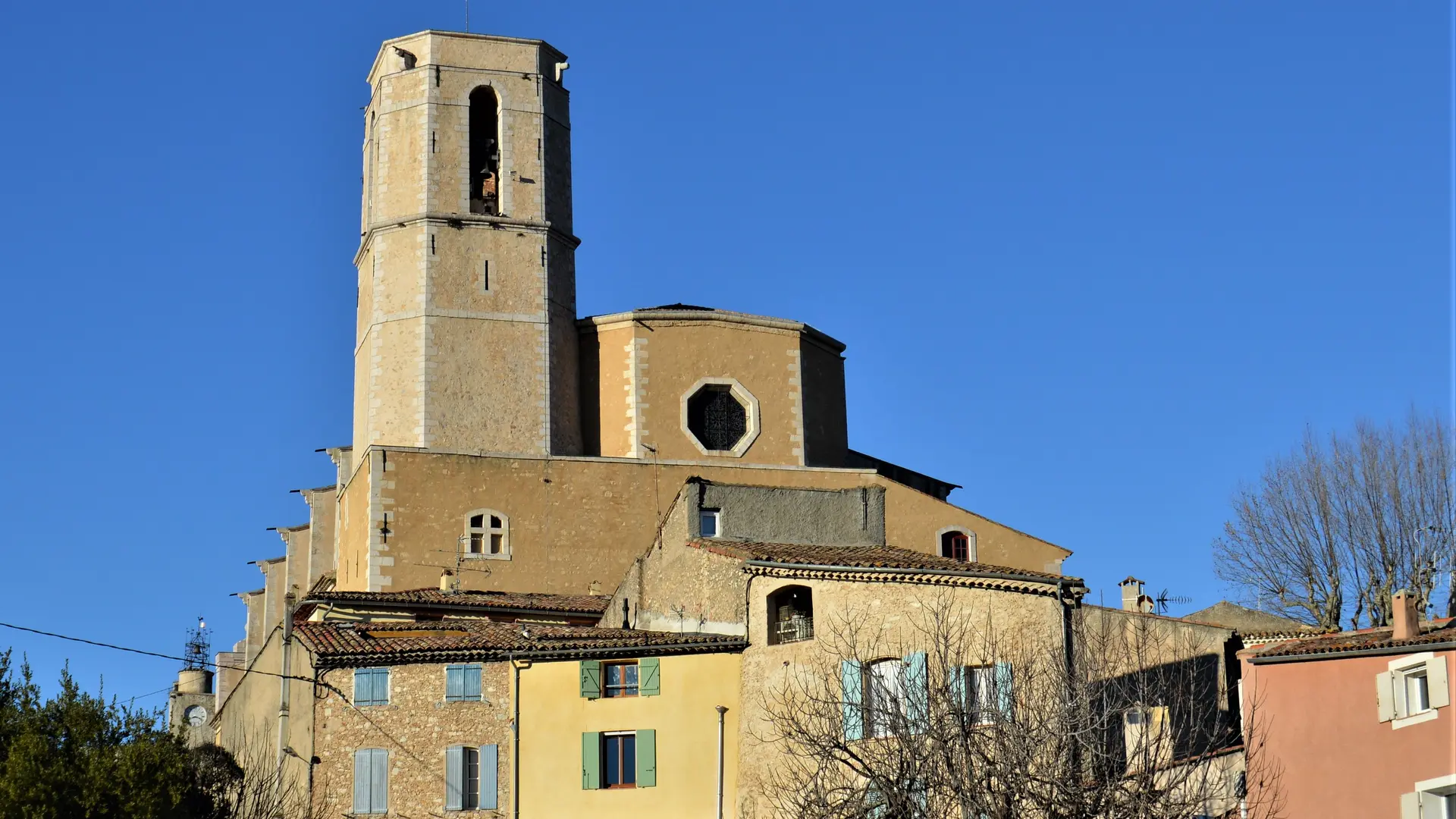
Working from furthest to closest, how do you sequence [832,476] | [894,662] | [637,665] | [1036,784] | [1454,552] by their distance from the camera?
[832,476] < [1454,552] < [637,665] < [894,662] < [1036,784]

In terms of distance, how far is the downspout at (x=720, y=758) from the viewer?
3531 centimetres

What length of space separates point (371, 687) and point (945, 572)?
9.37 m

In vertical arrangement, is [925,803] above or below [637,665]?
below

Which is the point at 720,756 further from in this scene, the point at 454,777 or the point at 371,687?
the point at 371,687

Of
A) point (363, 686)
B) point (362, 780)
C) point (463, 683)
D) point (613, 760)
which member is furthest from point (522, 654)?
point (362, 780)

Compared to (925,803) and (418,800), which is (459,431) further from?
A: (925,803)

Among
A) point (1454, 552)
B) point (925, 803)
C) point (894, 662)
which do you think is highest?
point (1454, 552)

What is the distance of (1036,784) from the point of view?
28.3 metres

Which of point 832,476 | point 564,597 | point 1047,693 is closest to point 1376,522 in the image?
point 832,476

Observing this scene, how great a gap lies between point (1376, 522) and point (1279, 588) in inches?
100

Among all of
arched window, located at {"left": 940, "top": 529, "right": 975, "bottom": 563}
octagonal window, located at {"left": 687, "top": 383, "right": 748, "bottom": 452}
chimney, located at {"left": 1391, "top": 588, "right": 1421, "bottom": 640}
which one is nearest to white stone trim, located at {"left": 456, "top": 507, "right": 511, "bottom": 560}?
octagonal window, located at {"left": 687, "top": 383, "right": 748, "bottom": 452}

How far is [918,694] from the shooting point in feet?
100

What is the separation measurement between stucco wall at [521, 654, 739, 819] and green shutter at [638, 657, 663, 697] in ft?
0.28

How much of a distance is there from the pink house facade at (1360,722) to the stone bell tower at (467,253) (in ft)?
79.5
